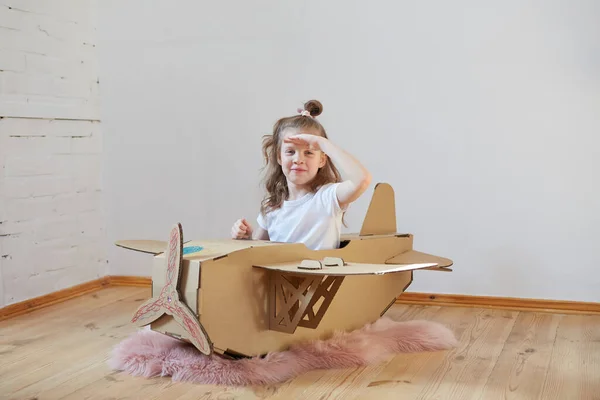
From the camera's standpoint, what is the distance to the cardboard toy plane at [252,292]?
180 cm

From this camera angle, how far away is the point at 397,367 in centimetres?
196

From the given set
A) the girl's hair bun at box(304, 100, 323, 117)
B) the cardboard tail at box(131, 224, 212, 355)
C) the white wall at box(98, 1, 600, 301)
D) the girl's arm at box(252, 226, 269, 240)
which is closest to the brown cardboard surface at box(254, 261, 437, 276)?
the cardboard tail at box(131, 224, 212, 355)

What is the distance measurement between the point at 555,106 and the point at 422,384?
47.2 inches

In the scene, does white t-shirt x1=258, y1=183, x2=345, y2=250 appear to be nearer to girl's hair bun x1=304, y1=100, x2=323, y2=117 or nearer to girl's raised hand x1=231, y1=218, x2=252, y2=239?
girl's raised hand x1=231, y1=218, x2=252, y2=239

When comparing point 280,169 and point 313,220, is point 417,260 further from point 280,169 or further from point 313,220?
point 280,169

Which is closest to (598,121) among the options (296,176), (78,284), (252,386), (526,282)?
(526,282)

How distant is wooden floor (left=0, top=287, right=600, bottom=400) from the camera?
1.76 meters

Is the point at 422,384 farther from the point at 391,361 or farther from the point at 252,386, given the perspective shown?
the point at 252,386

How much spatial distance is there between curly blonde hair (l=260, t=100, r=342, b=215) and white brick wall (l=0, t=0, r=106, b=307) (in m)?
0.92

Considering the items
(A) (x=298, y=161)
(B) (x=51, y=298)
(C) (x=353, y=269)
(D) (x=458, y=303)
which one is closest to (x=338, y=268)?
(C) (x=353, y=269)

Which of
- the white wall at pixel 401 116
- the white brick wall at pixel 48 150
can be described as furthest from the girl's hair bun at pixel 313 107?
the white brick wall at pixel 48 150

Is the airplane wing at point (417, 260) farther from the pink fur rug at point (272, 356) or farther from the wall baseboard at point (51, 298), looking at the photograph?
the wall baseboard at point (51, 298)

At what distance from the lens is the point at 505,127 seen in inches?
102

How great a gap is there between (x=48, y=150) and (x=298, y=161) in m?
1.11
